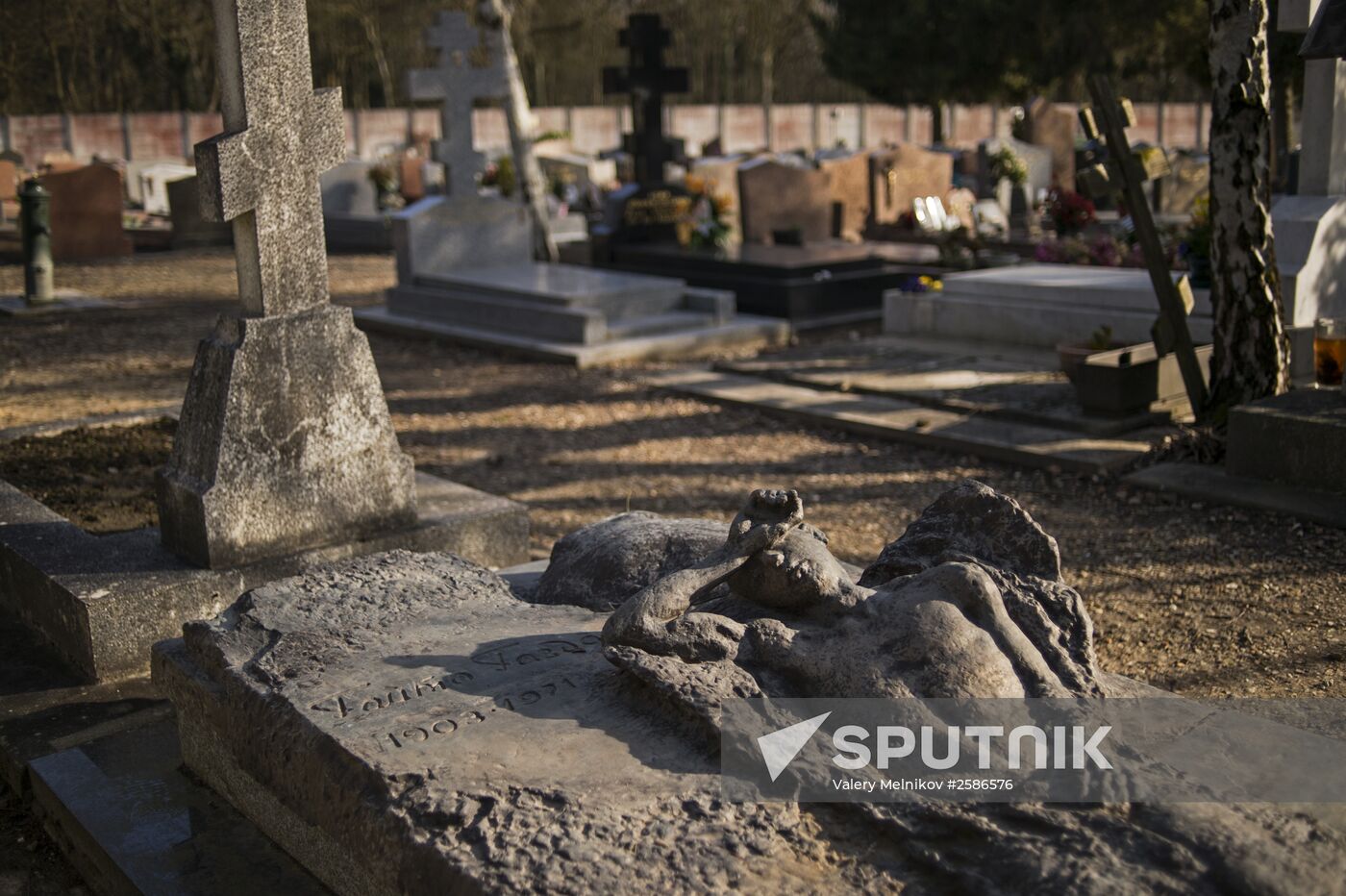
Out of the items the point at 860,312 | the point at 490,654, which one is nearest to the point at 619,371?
the point at 860,312

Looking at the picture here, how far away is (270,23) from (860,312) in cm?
850

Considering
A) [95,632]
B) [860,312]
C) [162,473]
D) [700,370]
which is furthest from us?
[860,312]

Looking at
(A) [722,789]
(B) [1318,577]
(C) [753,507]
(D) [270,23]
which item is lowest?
(B) [1318,577]

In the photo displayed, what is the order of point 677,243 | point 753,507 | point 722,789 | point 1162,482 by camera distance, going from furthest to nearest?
point 677,243
point 1162,482
point 753,507
point 722,789

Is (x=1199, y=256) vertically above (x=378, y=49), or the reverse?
(x=378, y=49)

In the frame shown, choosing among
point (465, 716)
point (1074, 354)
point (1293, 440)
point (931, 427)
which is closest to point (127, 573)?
point (465, 716)

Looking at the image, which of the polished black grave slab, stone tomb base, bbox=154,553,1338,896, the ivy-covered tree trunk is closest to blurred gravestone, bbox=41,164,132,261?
the polished black grave slab

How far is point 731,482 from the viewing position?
674 cm

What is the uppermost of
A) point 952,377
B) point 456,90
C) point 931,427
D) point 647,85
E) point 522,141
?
point 647,85

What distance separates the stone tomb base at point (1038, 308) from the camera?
903cm

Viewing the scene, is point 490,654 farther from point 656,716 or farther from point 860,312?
point 860,312

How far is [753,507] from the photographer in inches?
111

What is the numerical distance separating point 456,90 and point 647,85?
329 cm

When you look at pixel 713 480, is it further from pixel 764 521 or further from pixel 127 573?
pixel 764 521
